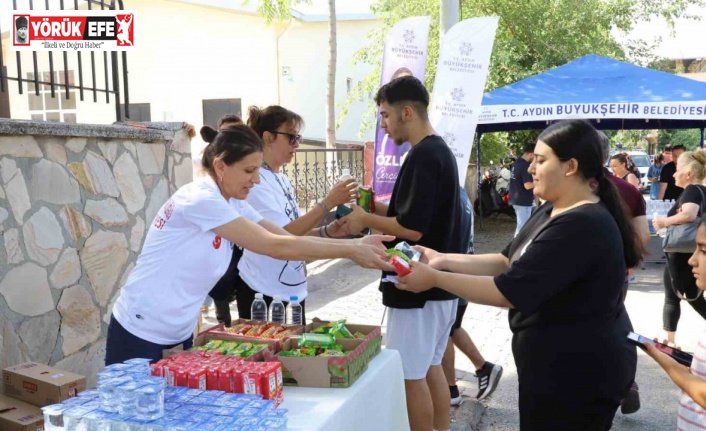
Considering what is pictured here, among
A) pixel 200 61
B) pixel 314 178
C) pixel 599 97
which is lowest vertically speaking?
pixel 314 178

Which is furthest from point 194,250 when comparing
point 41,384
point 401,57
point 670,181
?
point 670,181

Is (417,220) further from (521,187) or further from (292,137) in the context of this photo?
(521,187)

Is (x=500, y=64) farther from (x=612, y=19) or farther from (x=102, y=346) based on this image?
(x=102, y=346)

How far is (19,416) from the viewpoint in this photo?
2.94 metres

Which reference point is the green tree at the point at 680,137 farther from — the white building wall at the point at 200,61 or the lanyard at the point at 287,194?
the lanyard at the point at 287,194

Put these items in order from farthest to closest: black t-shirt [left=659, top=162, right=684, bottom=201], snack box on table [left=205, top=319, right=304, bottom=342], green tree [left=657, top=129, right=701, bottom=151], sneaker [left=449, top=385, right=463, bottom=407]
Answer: green tree [left=657, top=129, right=701, bottom=151] < black t-shirt [left=659, top=162, right=684, bottom=201] < sneaker [left=449, top=385, right=463, bottom=407] < snack box on table [left=205, top=319, right=304, bottom=342]

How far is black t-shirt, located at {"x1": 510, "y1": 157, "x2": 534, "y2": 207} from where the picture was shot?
11672mm

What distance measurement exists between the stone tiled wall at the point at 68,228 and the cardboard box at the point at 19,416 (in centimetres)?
60

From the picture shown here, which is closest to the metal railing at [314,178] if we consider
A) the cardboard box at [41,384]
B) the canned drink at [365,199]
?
the canned drink at [365,199]

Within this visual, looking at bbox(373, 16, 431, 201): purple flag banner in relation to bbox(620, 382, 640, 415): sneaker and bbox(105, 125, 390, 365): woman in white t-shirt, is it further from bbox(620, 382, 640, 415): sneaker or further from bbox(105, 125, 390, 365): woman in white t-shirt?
bbox(105, 125, 390, 365): woman in white t-shirt

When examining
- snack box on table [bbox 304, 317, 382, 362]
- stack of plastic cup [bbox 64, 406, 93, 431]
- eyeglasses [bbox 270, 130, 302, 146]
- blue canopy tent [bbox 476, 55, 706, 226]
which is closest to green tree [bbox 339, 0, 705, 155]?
blue canopy tent [bbox 476, 55, 706, 226]

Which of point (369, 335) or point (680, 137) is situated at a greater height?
point (369, 335)

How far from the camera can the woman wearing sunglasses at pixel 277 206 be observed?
3.66 meters

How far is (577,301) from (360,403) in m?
0.91
